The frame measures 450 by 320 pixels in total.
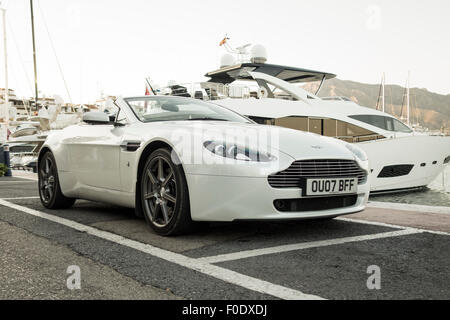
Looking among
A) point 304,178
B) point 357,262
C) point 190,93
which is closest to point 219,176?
point 304,178

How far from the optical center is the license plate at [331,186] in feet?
11.4

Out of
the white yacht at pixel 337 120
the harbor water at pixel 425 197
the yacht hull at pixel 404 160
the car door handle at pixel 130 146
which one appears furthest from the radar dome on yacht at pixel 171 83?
the car door handle at pixel 130 146

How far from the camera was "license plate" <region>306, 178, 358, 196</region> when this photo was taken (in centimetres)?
348

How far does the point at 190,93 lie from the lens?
15391 mm

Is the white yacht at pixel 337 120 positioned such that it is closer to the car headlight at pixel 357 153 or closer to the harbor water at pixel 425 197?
the harbor water at pixel 425 197

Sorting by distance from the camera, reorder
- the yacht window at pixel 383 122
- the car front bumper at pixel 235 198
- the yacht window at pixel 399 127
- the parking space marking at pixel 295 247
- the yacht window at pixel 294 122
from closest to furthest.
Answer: the parking space marking at pixel 295 247 → the car front bumper at pixel 235 198 → the yacht window at pixel 383 122 → the yacht window at pixel 399 127 → the yacht window at pixel 294 122

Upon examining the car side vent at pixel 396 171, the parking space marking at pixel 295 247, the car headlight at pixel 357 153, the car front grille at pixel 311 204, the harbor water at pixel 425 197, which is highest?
the car headlight at pixel 357 153

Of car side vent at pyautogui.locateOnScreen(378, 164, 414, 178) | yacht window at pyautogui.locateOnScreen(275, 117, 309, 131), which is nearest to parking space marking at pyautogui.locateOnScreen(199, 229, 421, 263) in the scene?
car side vent at pyautogui.locateOnScreen(378, 164, 414, 178)

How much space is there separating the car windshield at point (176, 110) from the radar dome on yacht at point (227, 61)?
11.9 meters

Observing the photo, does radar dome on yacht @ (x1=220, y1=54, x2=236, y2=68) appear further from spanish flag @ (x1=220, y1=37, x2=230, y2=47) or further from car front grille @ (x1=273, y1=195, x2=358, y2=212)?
car front grille @ (x1=273, y1=195, x2=358, y2=212)

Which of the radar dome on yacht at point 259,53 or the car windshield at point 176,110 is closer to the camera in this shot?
the car windshield at point 176,110

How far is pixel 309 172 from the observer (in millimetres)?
3512
